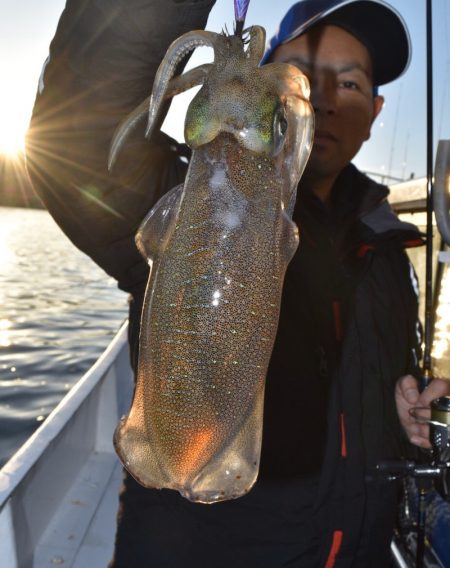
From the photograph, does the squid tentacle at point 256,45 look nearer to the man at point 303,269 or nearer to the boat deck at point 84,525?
the man at point 303,269

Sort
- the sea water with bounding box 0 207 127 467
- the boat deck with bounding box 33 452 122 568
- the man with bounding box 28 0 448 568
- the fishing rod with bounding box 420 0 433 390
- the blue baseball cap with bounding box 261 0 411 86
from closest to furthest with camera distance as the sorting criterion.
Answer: the man with bounding box 28 0 448 568 < the blue baseball cap with bounding box 261 0 411 86 < the fishing rod with bounding box 420 0 433 390 < the boat deck with bounding box 33 452 122 568 < the sea water with bounding box 0 207 127 467

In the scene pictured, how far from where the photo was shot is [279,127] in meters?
1.05

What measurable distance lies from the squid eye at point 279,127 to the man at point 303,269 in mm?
514

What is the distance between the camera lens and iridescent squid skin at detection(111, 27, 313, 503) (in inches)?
40.9

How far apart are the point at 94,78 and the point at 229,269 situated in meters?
0.80

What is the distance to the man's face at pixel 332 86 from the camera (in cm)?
255

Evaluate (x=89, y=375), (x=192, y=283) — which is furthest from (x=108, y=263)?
(x=89, y=375)

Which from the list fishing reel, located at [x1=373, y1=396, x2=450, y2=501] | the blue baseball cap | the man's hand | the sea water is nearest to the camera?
fishing reel, located at [x1=373, y1=396, x2=450, y2=501]

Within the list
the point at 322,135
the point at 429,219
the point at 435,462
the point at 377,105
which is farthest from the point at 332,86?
the point at 435,462

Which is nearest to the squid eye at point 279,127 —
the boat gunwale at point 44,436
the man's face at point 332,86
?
the man's face at point 332,86

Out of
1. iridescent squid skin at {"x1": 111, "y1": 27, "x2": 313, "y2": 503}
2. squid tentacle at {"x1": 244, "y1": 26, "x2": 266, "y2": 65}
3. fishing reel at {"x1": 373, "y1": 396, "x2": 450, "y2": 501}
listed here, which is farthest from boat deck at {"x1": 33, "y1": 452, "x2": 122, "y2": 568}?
squid tentacle at {"x1": 244, "y1": 26, "x2": 266, "y2": 65}

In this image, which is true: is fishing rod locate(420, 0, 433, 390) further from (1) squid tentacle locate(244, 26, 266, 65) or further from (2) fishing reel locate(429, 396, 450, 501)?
(1) squid tentacle locate(244, 26, 266, 65)

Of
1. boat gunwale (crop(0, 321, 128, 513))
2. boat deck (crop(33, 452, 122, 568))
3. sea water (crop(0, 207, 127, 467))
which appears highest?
boat gunwale (crop(0, 321, 128, 513))

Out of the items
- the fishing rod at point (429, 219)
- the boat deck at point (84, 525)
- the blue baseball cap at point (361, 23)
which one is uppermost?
the blue baseball cap at point (361, 23)
